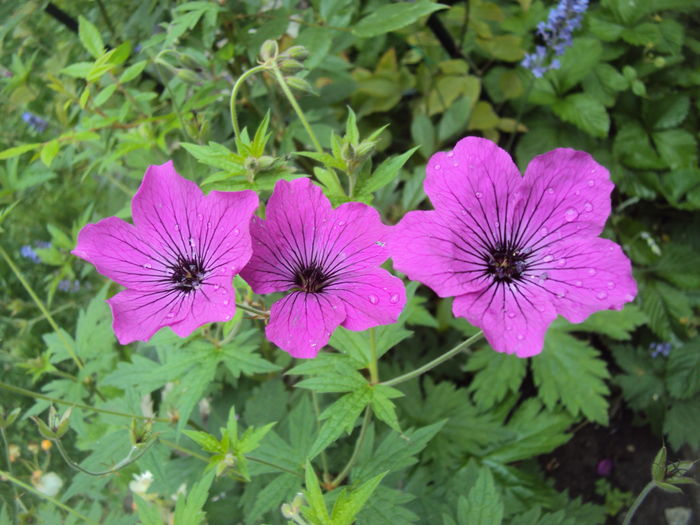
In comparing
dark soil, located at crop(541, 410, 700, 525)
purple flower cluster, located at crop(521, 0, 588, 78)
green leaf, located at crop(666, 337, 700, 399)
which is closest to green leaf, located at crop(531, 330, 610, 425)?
green leaf, located at crop(666, 337, 700, 399)

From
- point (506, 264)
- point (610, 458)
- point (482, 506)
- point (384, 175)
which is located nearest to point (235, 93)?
point (384, 175)

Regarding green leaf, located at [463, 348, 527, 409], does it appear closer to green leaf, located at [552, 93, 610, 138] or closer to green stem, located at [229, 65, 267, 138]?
green leaf, located at [552, 93, 610, 138]

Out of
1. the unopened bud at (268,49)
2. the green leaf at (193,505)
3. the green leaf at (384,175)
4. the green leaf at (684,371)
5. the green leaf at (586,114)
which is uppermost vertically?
the unopened bud at (268,49)

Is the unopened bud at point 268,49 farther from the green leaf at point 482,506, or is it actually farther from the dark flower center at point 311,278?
the green leaf at point 482,506

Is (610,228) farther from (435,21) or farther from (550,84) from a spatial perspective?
(435,21)

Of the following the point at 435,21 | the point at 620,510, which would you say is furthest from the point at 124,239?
the point at 620,510

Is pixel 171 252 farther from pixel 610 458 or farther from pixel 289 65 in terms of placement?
pixel 610 458

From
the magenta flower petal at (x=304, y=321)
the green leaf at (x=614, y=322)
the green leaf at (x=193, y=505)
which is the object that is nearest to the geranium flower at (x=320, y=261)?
the magenta flower petal at (x=304, y=321)
